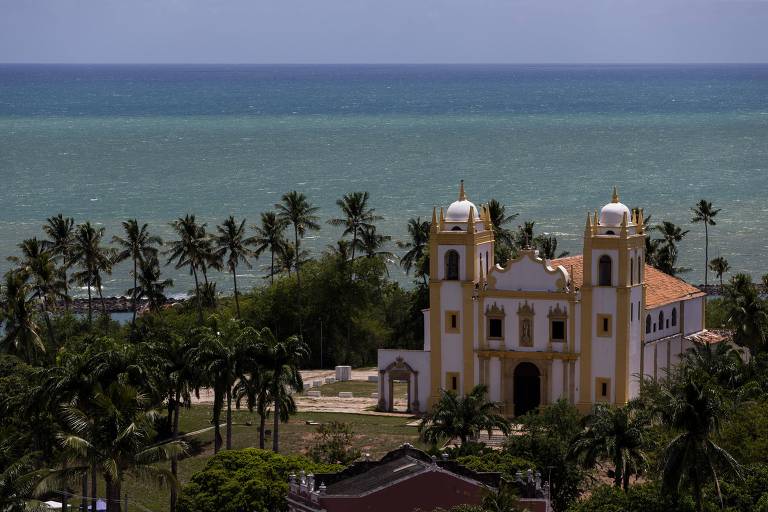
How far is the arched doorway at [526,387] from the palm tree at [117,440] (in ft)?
96.1

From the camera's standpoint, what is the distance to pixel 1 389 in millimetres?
64375

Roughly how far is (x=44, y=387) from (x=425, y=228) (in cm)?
4095

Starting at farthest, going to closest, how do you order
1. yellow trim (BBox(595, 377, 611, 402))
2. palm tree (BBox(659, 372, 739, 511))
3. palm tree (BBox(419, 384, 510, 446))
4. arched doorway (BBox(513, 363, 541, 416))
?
arched doorway (BBox(513, 363, 541, 416))
yellow trim (BBox(595, 377, 611, 402))
palm tree (BBox(419, 384, 510, 446))
palm tree (BBox(659, 372, 739, 511))

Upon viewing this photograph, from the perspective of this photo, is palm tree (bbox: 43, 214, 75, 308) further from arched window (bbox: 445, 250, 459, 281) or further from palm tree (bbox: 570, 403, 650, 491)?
palm tree (bbox: 570, 403, 650, 491)

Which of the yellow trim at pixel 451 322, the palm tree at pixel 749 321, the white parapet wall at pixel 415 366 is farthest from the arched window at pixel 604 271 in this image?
the white parapet wall at pixel 415 366

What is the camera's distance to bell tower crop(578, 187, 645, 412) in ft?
248

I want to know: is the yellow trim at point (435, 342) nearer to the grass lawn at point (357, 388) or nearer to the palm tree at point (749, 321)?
the grass lawn at point (357, 388)

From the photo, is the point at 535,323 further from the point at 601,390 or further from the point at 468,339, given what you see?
the point at 601,390

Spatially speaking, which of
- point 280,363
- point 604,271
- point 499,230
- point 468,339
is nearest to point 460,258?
point 468,339

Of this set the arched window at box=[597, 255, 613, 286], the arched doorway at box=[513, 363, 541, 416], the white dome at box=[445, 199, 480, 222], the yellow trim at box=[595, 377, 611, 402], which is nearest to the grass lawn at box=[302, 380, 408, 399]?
the arched doorway at box=[513, 363, 541, 416]

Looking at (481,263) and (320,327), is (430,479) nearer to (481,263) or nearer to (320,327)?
(481,263)

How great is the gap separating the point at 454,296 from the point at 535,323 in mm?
3546

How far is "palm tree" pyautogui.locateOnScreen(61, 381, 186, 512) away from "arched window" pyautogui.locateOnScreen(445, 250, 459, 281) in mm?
29274

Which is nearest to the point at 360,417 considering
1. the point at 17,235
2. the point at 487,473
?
the point at 487,473
